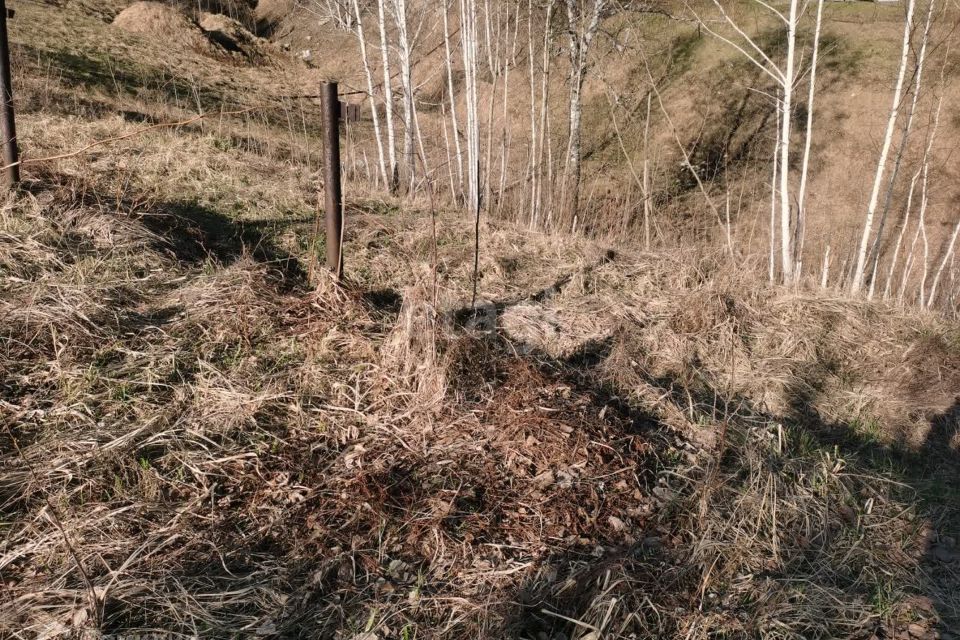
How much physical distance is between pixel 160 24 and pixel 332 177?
19.0 meters

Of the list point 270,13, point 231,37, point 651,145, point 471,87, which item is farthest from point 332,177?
point 270,13

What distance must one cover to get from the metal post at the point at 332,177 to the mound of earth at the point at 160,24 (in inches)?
717

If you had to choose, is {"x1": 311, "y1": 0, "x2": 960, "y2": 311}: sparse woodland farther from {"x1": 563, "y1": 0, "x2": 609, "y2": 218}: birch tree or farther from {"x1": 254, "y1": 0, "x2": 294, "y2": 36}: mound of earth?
{"x1": 254, "y1": 0, "x2": 294, "y2": 36}: mound of earth

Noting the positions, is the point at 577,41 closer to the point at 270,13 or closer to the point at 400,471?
the point at 400,471

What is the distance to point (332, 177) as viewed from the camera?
138 inches

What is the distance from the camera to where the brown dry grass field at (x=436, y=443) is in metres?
2.04

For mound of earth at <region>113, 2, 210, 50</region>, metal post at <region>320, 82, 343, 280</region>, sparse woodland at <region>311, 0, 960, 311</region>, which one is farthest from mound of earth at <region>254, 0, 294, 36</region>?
metal post at <region>320, 82, 343, 280</region>

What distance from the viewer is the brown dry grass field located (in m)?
2.04

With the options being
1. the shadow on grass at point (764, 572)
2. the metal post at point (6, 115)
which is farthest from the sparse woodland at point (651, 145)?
the metal post at point (6, 115)

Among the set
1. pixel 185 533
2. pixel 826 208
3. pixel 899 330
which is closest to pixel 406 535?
pixel 185 533

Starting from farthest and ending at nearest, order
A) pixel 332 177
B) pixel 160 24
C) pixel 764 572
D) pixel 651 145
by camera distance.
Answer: pixel 160 24 < pixel 651 145 < pixel 332 177 < pixel 764 572

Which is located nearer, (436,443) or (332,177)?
(436,443)

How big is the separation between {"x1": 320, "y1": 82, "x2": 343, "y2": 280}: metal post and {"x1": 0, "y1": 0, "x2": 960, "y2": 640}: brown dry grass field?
0.94ft

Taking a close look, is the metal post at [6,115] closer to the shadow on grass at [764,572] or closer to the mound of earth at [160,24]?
the shadow on grass at [764,572]
